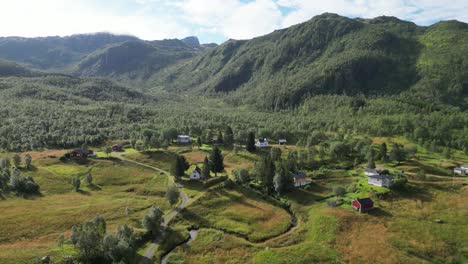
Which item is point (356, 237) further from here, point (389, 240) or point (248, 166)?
point (248, 166)

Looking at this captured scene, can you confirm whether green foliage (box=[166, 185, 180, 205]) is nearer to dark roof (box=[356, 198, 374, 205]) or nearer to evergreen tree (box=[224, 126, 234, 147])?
dark roof (box=[356, 198, 374, 205])

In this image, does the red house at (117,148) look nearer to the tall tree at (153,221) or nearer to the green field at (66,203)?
the green field at (66,203)

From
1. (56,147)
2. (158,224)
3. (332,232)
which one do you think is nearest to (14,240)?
(158,224)

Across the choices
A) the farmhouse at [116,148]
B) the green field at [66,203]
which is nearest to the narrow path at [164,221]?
the green field at [66,203]

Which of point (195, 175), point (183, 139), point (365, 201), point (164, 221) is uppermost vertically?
point (183, 139)

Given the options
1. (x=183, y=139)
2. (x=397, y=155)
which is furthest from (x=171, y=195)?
(x=183, y=139)

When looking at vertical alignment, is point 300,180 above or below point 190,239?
above

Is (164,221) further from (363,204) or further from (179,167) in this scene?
(363,204)
